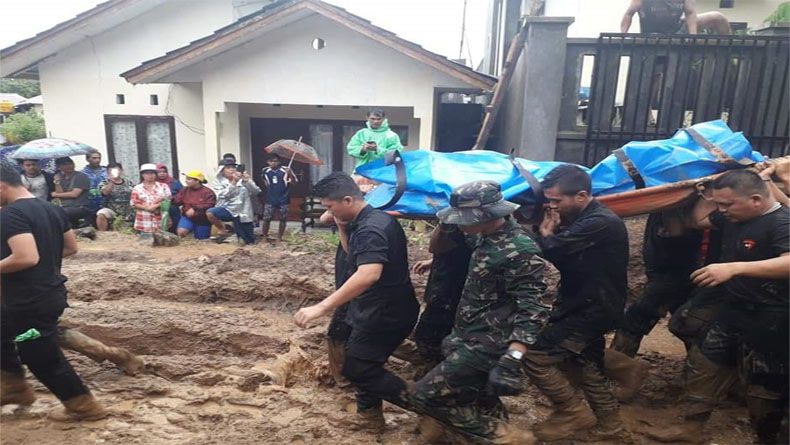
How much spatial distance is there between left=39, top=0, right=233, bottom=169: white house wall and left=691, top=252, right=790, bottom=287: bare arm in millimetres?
9727

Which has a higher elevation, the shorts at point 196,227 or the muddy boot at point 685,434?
the shorts at point 196,227

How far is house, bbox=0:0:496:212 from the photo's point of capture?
8703mm

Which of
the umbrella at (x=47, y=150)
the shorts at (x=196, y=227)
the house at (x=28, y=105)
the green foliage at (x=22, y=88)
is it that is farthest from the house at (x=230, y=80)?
the green foliage at (x=22, y=88)

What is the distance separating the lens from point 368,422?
11.2ft

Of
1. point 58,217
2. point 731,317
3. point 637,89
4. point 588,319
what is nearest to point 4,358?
point 58,217

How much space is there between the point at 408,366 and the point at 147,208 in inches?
234

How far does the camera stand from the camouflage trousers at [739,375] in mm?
3014

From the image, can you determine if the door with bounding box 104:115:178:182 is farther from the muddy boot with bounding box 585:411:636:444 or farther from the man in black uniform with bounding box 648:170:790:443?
the man in black uniform with bounding box 648:170:790:443

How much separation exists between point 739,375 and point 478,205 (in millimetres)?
2073

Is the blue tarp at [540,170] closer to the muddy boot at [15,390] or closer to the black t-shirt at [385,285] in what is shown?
the black t-shirt at [385,285]

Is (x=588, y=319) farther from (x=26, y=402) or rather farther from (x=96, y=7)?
(x=96, y=7)

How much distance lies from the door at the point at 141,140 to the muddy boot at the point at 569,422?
9.52m

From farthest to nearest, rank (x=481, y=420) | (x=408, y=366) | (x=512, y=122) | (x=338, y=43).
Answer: (x=338, y=43) < (x=512, y=122) < (x=408, y=366) < (x=481, y=420)

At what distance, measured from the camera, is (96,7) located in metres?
9.23
